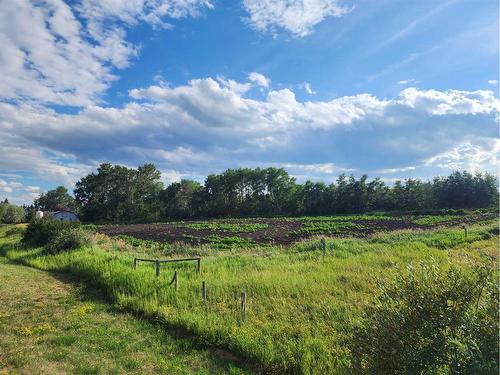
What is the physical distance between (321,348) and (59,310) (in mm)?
9855

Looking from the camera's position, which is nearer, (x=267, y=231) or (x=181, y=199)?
(x=267, y=231)

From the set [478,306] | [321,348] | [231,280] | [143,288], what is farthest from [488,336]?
[143,288]

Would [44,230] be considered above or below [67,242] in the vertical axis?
above

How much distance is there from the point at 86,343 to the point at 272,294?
6.21m

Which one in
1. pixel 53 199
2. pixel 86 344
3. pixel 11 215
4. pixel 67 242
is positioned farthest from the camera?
pixel 53 199

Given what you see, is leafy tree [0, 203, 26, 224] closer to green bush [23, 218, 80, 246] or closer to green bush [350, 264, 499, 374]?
green bush [23, 218, 80, 246]

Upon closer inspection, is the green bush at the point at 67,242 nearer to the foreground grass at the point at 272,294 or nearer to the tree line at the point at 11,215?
the foreground grass at the point at 272,294

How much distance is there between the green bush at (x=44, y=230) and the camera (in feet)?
92.4

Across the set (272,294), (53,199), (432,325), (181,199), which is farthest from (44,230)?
(53,199)

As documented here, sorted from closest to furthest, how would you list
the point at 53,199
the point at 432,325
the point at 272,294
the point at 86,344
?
1. the point at 432,325
2. the point at 86,344
3. the point at 272,294
4. the point at 53,199

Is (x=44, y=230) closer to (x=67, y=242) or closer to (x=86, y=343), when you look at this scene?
(x=67, y=242)

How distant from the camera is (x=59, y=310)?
13.2 m

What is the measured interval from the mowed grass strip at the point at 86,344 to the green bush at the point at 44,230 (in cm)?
1496

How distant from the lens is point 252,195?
103 metres
